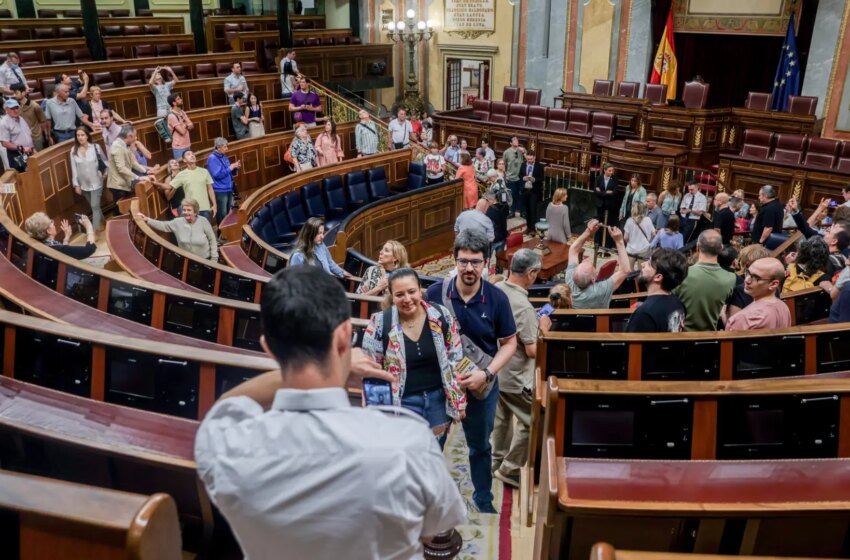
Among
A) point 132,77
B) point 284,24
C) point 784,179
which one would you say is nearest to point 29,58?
point 132,77

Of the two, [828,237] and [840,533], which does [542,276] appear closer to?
[828,237]

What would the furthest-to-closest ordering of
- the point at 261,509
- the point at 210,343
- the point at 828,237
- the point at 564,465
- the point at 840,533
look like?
the point at 828,237 < the point at 210,343 < the point at 564,465 < the point at 840,533 < the point at 261,509

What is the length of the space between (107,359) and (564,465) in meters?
1.60

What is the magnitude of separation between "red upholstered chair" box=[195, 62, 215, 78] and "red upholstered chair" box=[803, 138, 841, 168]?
8.74 m

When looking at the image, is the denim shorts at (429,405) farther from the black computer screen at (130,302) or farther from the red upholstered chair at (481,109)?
the red upholstered chair at (481,109)

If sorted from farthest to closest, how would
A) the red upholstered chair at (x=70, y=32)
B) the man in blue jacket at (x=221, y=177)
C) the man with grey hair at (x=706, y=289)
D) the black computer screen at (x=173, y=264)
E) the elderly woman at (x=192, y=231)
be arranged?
1. the red upholstered chair at (x=70, y=32)
2. the man in blue jacket at (x=221, y=177)
3. the elderly woman at (x=192, y=231)
4. the black computer screen at (x=173, y=264)
5. the man with grey hair at (x=706, y=289)

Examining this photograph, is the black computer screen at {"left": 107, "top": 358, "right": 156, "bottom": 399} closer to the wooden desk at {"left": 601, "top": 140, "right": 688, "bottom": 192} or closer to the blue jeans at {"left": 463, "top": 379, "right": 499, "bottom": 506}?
the blue jeans at {"left": 463, "top": 379, "right": 499, "bottom": 506}

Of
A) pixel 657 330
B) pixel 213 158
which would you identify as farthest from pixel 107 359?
pixel 213 158

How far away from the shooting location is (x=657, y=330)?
9.75 ft

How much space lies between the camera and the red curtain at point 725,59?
11914mm

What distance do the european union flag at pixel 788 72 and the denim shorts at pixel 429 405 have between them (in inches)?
409

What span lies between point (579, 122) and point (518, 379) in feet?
28.6

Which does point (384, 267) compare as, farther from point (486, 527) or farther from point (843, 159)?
point (843, 159)

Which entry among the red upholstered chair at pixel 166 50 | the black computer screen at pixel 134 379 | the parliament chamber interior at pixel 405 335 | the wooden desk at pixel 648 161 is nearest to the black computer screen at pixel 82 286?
the parliament chamber interior at pixel 405 335
